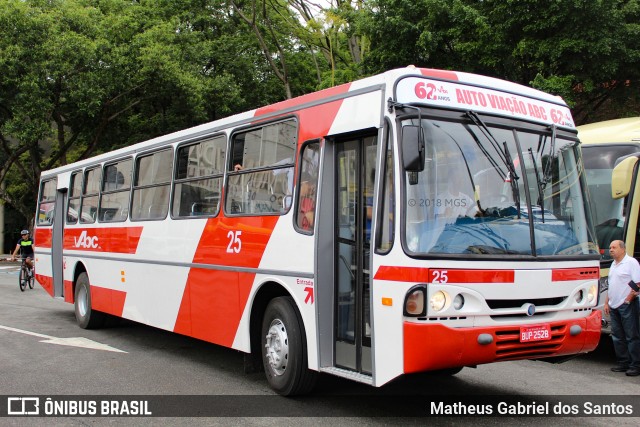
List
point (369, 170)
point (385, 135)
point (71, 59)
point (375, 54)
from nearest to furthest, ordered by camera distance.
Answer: point (385, 135) < point (369, 170) < point (375, 54) < point (71, 59)

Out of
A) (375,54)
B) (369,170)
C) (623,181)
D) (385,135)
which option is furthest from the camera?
(375,54)

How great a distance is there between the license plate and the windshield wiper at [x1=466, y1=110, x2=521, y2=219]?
3.18 feet

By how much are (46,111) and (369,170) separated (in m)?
22.4

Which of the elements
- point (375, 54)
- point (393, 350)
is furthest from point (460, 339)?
point (375, 54)

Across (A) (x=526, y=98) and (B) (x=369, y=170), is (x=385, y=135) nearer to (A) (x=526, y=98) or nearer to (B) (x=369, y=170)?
(B) (x=369, y=170)

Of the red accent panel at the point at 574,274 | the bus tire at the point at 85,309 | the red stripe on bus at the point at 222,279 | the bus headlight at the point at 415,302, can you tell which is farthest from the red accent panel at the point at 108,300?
the red accent panel at the point at 574,274

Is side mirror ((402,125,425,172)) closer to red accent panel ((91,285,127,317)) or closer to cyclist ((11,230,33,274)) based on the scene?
red accent panel ((91,285,127,317))

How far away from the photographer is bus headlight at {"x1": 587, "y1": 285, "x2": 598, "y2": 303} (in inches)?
243

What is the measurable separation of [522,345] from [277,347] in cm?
249

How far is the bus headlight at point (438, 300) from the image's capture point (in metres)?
5.25

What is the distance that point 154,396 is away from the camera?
270 inches

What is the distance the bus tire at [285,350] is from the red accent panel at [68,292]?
6709 millimetres

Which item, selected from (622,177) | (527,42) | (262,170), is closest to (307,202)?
(262,170)

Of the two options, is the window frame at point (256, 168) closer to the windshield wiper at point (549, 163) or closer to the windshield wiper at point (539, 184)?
the windshield wiper at point (539, 184)
